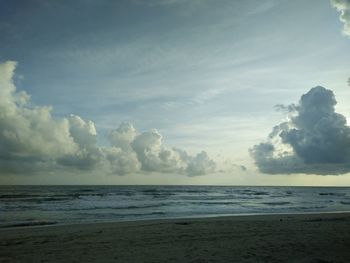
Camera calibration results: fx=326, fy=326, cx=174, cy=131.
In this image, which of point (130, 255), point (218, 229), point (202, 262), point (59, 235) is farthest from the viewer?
point (218, 229)

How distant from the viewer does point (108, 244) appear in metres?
12.5

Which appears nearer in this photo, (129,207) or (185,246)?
(185,246)

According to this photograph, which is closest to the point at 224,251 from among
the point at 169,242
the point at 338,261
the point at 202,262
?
the point at 202,262

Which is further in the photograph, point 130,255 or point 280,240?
point 280,240

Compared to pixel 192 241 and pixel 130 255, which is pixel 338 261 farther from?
pixel 130 255

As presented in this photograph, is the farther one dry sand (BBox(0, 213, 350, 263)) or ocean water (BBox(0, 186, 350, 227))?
ocean water (BBox(0, 186, 350, 227))

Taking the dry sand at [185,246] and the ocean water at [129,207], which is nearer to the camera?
the dry sand at [185,246]

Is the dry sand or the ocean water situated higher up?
the dry sand

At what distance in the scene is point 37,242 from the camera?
43.4 ft

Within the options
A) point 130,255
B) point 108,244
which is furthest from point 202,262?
point 108,244

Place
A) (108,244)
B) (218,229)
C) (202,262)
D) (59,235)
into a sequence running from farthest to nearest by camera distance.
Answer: (218,229) < (59,235) < (108,244) < (202,262)

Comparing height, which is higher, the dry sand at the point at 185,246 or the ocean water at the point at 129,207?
the dry sand at the point at 185,246

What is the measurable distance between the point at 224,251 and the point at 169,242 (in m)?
2.57

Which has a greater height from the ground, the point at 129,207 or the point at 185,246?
the point at 185,246
